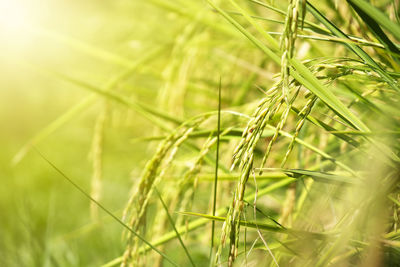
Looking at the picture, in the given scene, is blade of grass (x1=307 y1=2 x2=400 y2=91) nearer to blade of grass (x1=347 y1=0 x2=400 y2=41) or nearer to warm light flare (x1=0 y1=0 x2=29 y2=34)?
blade of grass (x1=347 y1=0 x2=400 y2=41)

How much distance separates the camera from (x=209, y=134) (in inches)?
35.5

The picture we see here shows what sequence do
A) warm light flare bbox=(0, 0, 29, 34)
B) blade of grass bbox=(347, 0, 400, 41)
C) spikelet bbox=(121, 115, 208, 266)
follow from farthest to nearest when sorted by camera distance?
warm light flare bbox=(0, 0, 29, 34) → spikelet bbox=(121, 115, 208, 266) → blade of grass bbox=(347, 0, 400, 41)

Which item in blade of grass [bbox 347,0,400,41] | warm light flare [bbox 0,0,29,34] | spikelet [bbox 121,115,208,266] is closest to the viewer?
blade of grass [bbox 347,0,400,41]

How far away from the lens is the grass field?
559 millimetres

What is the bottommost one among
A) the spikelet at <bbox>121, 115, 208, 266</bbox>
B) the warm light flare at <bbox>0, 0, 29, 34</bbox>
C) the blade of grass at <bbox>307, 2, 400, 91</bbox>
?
the spikelet at <bbox>121, 115, 208, 266</bbox>

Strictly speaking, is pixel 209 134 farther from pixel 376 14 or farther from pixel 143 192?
pixel 376 14

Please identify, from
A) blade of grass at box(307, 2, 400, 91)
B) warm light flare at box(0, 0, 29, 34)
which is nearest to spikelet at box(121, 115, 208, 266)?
blade of grass at box(307, 2, 400, 91)

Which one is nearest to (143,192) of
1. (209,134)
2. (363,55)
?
(209,134)

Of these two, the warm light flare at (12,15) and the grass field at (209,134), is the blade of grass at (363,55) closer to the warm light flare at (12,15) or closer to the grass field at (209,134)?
the grass field at (209,134)

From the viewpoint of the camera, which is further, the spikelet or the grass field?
the spikelet

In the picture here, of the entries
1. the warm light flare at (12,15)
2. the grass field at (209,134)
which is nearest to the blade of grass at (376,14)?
the grass field at (209,134)

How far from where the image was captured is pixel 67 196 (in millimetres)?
2230

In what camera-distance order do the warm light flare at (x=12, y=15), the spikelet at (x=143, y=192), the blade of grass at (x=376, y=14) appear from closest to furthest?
the blade of grass at (x=376, y=14) → the spikelet at (x=143, y=192) → the warm light flare at (x=12, y=15)

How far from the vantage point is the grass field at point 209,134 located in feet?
1.83
